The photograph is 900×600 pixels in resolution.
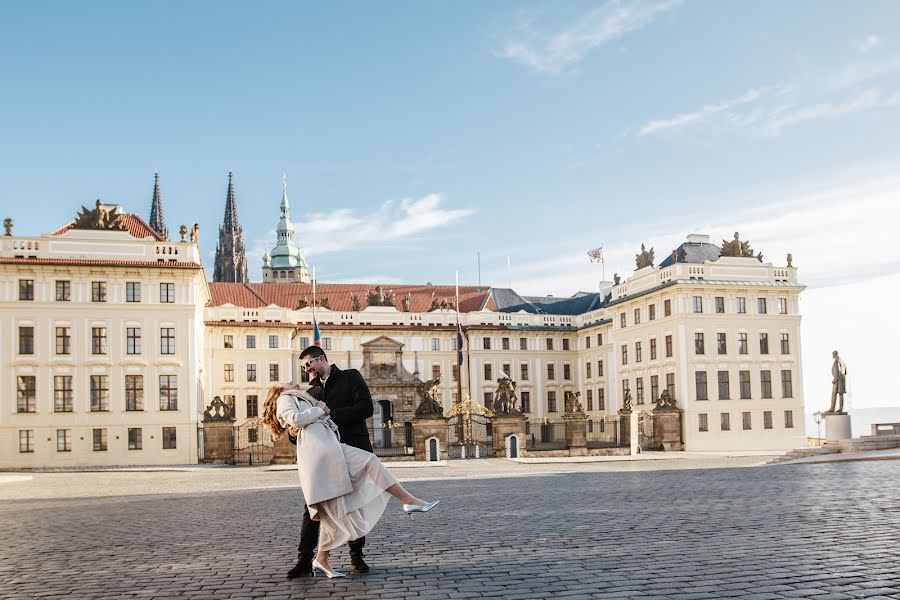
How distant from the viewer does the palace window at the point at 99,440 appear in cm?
4690

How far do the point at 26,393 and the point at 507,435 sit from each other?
2259 cm

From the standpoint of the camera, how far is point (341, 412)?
9219 millimetres

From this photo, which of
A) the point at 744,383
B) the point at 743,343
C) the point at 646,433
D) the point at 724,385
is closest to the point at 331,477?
the point at 646,433

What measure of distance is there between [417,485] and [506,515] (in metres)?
10.8

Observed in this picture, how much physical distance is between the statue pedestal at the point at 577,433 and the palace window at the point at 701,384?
10.7m

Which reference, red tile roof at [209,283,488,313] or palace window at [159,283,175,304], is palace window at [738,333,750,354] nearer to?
red tile roof at [209,283,488,313]

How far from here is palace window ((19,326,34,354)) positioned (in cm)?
4681

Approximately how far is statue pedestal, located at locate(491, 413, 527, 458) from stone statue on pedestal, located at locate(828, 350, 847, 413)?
44.6 feet

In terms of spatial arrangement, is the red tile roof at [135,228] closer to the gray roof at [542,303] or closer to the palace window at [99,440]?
the palace window at [99,440]

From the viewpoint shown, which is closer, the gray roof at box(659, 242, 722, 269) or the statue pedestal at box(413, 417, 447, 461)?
the statue pedestal at box(413, 417, 447, 461)

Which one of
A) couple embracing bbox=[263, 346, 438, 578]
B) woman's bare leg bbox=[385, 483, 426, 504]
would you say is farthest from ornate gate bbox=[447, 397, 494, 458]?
woman's bare leg bbox=[385, 483, 426, 504]

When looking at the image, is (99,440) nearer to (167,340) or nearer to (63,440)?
(63,440)

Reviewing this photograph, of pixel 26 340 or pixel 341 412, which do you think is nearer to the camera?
pixel 341 412

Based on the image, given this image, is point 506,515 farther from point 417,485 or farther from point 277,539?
point 417,485
